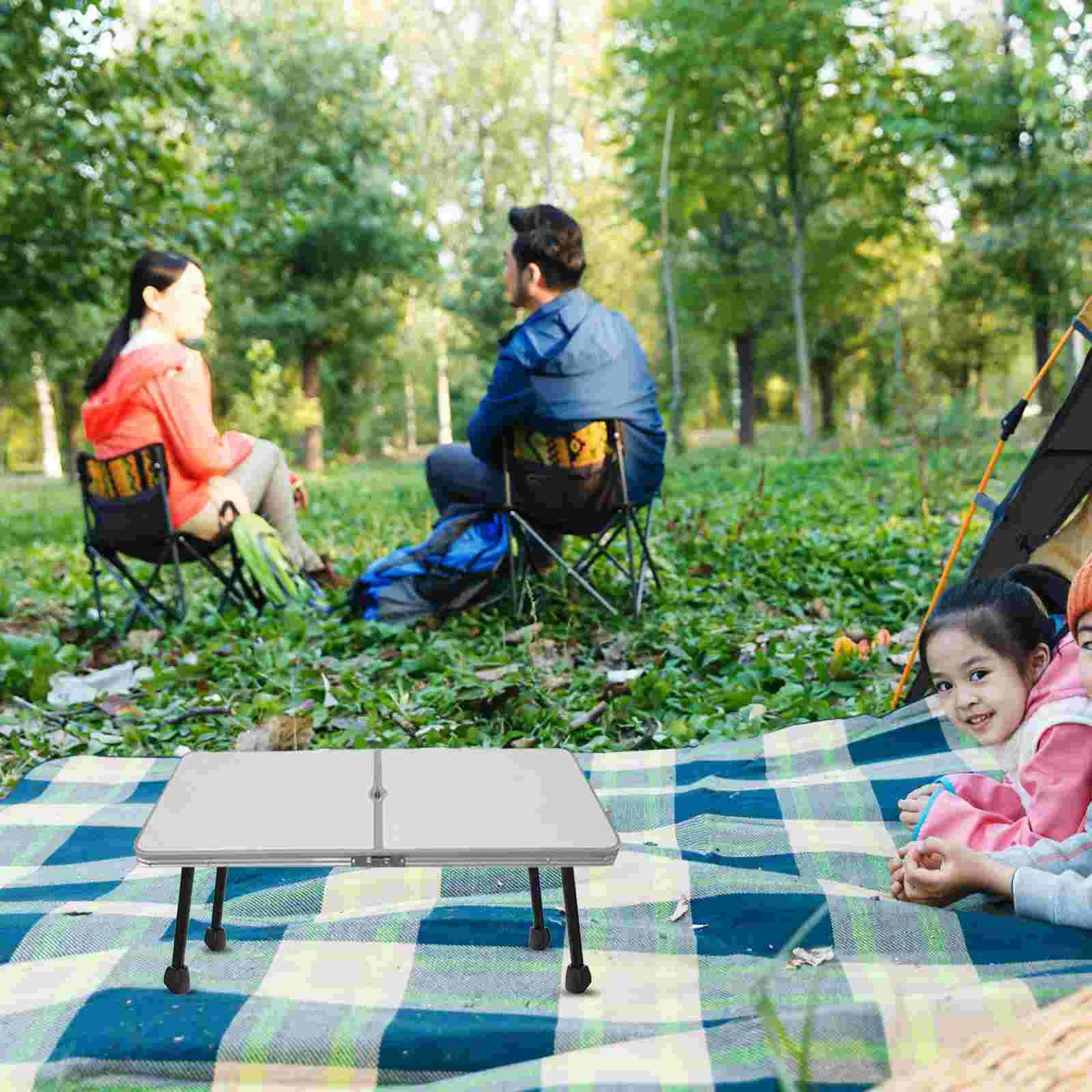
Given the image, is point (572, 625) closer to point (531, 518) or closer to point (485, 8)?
point (531, 518)

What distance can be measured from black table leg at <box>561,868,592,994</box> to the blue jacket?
2.95 metres

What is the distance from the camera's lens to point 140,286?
17.4ft

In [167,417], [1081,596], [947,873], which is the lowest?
[947,873]

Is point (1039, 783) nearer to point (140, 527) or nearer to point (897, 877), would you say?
point (897, 877)

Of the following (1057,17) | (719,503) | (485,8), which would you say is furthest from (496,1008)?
(485,8)

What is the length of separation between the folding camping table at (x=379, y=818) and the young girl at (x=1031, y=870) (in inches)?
27.0

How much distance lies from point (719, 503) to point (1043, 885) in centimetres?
699

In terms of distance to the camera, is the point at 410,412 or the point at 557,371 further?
the point at 410,412

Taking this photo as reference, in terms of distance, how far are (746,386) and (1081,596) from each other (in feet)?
66.2

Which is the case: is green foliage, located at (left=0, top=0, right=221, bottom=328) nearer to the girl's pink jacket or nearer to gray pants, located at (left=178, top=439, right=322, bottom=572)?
gray pants, located at (left=178, top=439, right=322, bottom=572)

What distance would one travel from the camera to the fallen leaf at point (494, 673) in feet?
13.8

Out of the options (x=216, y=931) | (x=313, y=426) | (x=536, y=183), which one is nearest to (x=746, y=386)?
(x=313, y=426)

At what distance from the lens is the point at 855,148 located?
1778 centimetres

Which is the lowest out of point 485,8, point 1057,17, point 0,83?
point 1057,17
